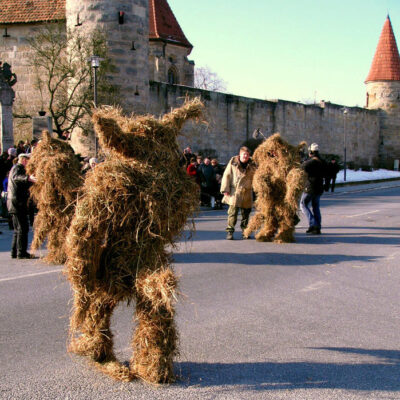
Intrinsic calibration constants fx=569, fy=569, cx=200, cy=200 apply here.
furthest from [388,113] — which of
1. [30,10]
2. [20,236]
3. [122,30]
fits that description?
[20,236]

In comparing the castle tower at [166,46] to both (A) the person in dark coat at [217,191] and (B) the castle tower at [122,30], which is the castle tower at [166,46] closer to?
(B) the castle tower at [122,30]

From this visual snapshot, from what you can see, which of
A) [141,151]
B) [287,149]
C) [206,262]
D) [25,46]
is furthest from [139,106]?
[141,151]

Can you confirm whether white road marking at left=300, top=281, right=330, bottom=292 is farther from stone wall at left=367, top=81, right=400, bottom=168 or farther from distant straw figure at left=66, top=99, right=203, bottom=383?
stone wall at left=367, top=81, right=400, bottom=168

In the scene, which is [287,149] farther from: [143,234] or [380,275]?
[143,234]

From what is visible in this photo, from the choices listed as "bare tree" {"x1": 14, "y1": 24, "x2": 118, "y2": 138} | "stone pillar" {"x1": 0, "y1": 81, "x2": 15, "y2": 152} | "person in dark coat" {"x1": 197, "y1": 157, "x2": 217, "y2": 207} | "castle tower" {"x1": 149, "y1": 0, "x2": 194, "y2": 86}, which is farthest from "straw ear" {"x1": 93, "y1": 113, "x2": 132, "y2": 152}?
"castle tower" {"x1": 149, "y1": 0, "x2": 194, "y2": 86}

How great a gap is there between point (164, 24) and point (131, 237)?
36518 mm

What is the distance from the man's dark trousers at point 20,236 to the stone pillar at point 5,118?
31.6 ft

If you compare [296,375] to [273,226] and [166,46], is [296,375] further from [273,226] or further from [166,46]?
[166,46]

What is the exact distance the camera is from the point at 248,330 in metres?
5.42

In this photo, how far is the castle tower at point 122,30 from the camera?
24.0 m

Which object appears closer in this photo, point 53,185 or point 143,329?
point 143,329

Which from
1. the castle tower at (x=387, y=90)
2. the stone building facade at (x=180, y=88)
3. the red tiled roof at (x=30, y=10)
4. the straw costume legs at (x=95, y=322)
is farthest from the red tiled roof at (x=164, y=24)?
the straw costume legs at (x=95, y=322)

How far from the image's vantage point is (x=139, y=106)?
25.3m

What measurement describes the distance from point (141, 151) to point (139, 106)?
847 inches
